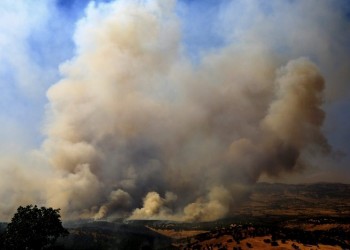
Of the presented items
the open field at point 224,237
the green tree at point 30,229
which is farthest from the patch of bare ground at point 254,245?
the green tree at point 30,229

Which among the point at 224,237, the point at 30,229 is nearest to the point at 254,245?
the point at 224,237

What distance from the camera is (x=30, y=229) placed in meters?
66.9

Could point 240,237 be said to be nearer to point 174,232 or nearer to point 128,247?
point 128,247

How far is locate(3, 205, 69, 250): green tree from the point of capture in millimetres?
66000

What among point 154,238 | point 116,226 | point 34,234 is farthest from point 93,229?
point 34,234

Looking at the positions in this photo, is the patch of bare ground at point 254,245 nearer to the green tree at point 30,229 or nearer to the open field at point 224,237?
the open field at point 224,237

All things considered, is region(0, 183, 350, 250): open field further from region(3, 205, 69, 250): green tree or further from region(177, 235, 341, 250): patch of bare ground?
region(3, 205, 69, 250): green tree

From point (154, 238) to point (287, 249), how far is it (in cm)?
7484

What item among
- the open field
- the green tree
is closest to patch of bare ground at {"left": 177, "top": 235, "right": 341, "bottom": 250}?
the open field

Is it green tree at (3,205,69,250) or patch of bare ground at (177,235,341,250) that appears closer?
patch of bare ground at (177,235,341,250)

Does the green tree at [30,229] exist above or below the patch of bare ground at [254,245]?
above

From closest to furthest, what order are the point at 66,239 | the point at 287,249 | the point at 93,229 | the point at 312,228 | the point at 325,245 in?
the point at 287,249 < the point at 325,245 < the point at 312,228 < the point at 66,239 < the point at 93,229

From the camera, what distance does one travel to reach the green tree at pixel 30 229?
66000mm

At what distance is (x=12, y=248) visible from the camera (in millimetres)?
65688
